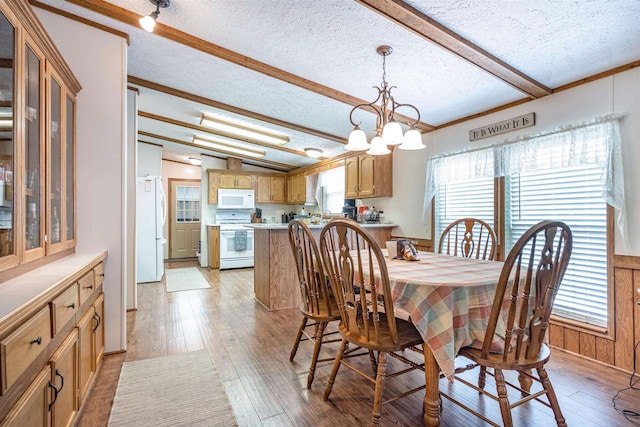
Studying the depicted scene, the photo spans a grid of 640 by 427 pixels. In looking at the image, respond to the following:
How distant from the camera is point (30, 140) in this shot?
4.99 feet

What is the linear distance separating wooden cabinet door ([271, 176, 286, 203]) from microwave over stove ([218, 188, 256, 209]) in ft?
1.58

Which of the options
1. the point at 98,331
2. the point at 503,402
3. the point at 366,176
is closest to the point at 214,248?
the point at 366,176

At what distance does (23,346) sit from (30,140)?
1015 mm

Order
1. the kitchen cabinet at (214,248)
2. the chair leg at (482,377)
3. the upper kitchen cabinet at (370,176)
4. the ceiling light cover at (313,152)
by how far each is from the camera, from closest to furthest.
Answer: the chair leg at (482,377), the upper kitchen cabinet at (370,176), the ceiling light cover at (313,152), the kitchen cabinet at (214,248)

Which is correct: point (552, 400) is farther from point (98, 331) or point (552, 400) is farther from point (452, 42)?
point (98, 331)

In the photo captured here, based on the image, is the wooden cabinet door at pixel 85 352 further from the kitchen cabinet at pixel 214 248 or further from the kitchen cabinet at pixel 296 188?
the kitchen cabinet at pixel 296 188

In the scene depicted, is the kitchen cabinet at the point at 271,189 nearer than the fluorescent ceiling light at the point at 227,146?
No

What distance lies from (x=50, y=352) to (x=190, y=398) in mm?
888

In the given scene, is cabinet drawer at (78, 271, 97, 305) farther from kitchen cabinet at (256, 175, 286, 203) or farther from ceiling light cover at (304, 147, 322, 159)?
kitchen cabinet at (256, 175, 286, 203)

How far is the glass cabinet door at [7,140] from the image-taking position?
4.22 ft

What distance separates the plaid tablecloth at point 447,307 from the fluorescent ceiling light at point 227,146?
16.1ft

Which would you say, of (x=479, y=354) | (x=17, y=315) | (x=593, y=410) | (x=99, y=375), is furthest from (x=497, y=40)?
(x=99, y=375)

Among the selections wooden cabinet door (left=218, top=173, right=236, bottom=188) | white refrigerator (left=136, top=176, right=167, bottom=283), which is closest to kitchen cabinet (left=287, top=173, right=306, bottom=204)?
wooden cabinet door (left=218, top=173, right=236, bottom=188)

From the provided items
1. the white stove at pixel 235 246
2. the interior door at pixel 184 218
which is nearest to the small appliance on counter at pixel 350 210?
the white stove at pixel 235 246
